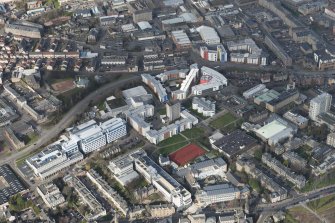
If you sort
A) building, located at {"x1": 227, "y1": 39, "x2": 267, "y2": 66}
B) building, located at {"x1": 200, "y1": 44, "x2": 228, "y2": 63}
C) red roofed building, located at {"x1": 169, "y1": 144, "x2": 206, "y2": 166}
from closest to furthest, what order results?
red roofed building, located at {"x1": 169, "y1": 144, "x2": 206, "y2": 166} < building, located at {"x1": 227, "y1": 39, "x2": 267, "y2": 66} < building, located at {"x1": 200, "y1": 44, "x2": 228, "y2": 63}

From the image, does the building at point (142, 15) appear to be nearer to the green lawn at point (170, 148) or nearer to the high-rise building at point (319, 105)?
the green lawn at point (170, 148)

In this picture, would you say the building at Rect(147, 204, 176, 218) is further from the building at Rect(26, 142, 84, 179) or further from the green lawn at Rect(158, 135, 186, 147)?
the building at Rect(26, 142, 84, 179)

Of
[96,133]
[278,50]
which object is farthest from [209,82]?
[96,133]

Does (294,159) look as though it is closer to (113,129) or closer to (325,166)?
(325,166)

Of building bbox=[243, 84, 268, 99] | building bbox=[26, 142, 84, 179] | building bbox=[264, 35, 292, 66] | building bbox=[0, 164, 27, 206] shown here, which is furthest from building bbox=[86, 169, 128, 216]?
building bbox=[264, 35, 292, 66]

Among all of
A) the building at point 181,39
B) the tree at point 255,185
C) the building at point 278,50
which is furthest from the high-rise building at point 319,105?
the building at point 181,39

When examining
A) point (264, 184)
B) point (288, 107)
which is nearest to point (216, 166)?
point (264, 184)

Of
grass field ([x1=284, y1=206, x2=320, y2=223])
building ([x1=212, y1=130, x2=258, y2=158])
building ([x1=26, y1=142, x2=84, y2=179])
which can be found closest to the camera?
grass field ([x1=284, y1=206, x2=320, y2=223])
